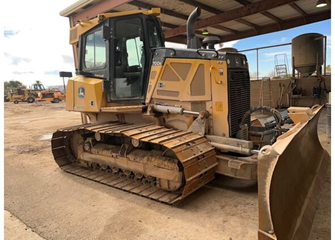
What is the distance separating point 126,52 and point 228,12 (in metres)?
6.15

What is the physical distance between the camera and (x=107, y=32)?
4371 millimetres

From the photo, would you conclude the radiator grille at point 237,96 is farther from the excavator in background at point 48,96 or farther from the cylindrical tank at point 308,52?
the excavator in background at point 48,96

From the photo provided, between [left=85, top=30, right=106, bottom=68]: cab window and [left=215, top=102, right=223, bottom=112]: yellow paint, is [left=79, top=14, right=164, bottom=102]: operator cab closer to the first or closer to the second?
[left=85, top=30, right=106, bottom=68]: cab window

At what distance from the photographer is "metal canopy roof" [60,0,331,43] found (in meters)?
8.05

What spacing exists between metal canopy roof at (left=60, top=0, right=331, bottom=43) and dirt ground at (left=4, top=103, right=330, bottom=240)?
16.8 ft

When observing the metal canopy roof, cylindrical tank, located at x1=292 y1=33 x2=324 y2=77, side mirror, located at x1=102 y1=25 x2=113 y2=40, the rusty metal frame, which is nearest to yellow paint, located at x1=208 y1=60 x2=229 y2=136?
side mirror, located at x1=102 y1=25 x2=113 y2=40

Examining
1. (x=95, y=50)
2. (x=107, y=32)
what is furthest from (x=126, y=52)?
(x=95, y=50)

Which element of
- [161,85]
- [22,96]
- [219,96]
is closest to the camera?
[219,96]

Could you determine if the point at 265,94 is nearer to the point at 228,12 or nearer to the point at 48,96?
the point at 228,12

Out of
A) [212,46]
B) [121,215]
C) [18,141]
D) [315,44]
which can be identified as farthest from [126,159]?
[315,44]

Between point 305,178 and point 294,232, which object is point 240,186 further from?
point 294,232

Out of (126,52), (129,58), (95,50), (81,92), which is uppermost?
(95,50)

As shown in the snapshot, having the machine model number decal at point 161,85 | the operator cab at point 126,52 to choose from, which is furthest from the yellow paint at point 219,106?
the operator cab at point 126,52

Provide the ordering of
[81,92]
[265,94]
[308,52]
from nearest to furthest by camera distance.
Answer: [81,92]
[308,52]
[265,94]
